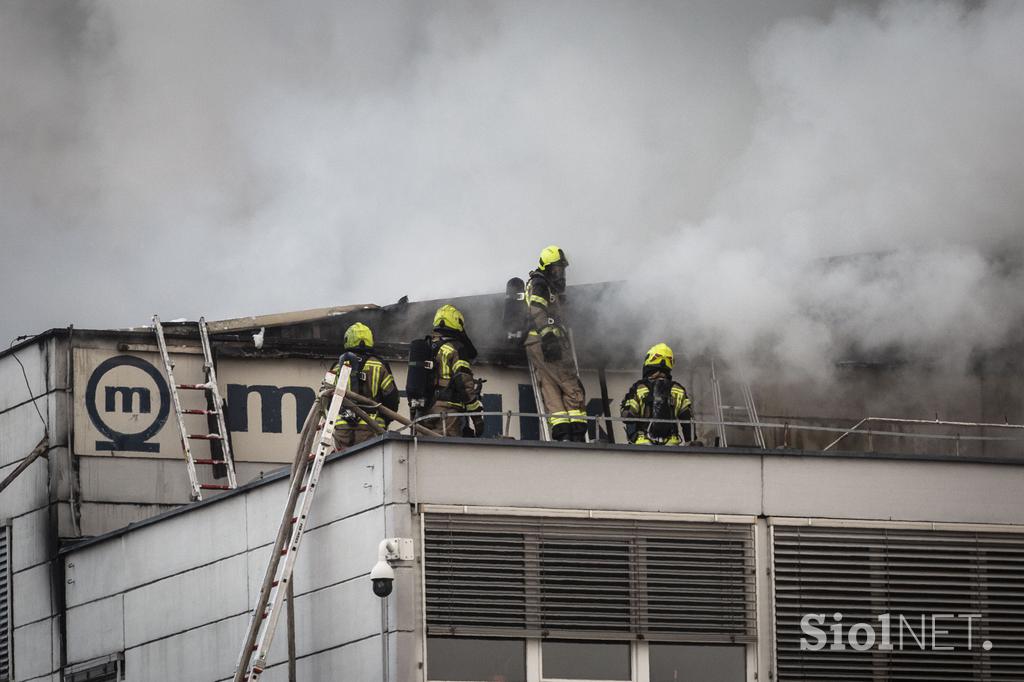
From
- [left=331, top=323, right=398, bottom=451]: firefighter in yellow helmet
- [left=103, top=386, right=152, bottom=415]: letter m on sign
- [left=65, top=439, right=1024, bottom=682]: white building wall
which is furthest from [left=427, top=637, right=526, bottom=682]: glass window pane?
[left=103, top=386, right=152, bottom=415]: letter m on sign

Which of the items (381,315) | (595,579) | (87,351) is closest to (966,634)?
(595,579)

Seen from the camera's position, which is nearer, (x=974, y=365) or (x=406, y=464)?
(x=406, y=464)

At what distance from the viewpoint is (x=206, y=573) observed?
18000mm

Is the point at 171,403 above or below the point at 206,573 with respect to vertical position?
above

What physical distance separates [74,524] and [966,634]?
9.71 metres

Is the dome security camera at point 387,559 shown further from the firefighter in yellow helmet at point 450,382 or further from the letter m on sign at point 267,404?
the letter m on sign at point 267,404

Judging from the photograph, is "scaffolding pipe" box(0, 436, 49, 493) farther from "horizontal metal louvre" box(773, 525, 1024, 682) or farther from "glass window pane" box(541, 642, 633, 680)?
"horizontal metal louvre" box(773, 525, 1024, 682)

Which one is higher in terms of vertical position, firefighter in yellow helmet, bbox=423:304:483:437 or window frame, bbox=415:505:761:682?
firefighter in yellow helmet, bbox=423:304:483:437

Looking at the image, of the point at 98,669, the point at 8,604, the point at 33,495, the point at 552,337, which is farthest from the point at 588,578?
the point at 8,604

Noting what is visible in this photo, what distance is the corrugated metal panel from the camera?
2089 cm

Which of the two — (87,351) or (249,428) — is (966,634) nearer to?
(249,428)

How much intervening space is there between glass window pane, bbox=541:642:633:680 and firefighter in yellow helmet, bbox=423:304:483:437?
2894 mm

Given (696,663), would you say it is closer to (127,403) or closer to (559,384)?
(559,384)

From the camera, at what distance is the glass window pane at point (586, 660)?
16078 millimetres
